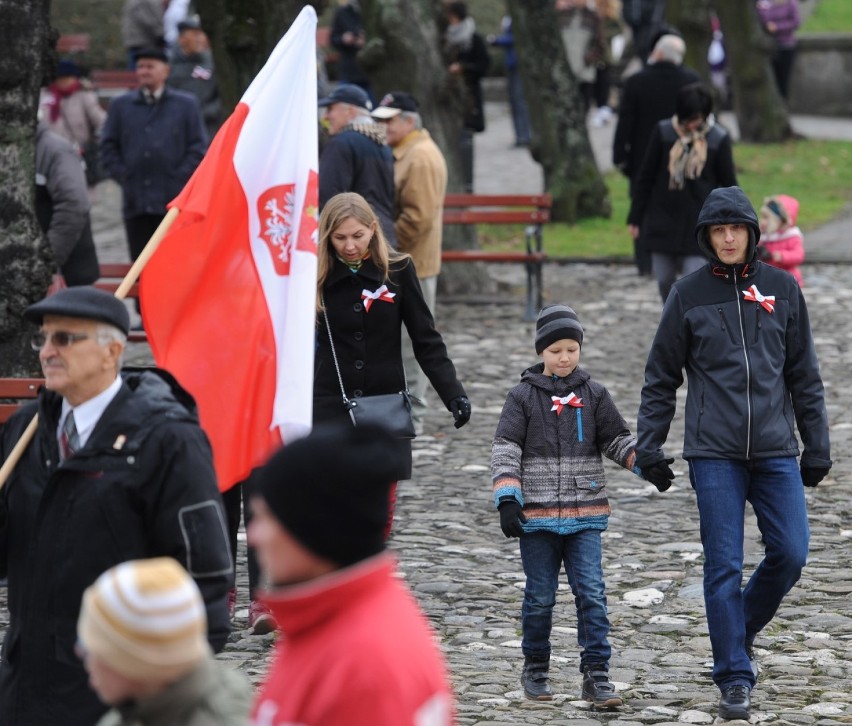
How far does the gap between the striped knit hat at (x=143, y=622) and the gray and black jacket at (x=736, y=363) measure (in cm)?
362

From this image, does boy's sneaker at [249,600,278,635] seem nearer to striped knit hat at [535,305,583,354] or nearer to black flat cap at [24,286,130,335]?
striped knit hat at [535,305,583,354]

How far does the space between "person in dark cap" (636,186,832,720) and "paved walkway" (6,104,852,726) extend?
0.36 metres

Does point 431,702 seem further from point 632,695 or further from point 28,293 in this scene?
point 28,293

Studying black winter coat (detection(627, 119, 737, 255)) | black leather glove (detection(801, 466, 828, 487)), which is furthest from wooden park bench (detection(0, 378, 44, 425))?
black winter coat (detection(627, 119, 737, 255))

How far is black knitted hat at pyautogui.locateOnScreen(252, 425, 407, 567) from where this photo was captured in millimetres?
2967

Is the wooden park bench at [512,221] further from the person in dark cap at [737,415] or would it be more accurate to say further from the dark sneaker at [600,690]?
the dark sneaker at [600,690]

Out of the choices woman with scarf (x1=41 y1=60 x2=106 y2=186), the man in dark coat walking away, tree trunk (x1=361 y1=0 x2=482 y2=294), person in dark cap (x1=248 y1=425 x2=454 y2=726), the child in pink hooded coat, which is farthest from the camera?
woman with scarf (x1=41 y1=60 x2=106 y2=186)

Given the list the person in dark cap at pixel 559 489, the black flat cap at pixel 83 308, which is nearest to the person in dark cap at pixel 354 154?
the person in dark cap at pixel 559 489

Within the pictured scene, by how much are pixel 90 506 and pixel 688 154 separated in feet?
27.5

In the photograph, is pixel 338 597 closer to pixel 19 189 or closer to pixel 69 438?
pixel 69 438

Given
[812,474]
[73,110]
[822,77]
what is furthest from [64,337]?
[822,77]

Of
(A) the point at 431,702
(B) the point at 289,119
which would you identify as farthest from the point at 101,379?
(B) the point at 289,119

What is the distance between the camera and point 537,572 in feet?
21.2

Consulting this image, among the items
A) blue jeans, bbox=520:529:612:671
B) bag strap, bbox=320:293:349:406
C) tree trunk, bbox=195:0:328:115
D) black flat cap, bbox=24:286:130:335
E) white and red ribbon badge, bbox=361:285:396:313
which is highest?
tree trunk, bbox=195:0:328:115
